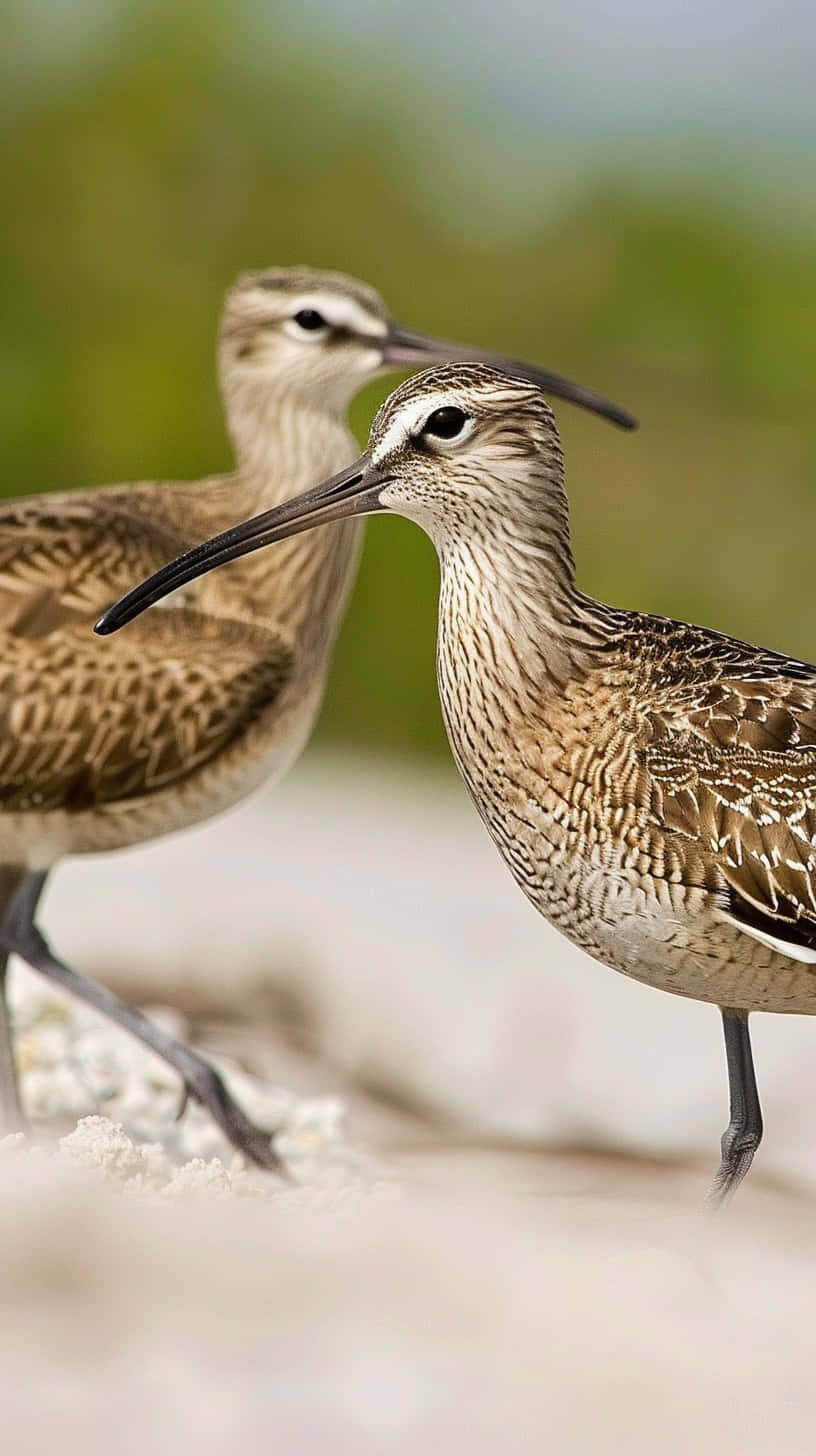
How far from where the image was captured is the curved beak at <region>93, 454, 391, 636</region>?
11.1ft

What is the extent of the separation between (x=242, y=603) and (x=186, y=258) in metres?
6.01

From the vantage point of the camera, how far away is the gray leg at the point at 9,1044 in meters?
4.46

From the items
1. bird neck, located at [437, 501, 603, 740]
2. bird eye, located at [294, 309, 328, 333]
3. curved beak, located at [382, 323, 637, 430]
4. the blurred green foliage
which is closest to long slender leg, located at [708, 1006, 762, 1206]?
bird neck, located at [437, 501, 603, 740]

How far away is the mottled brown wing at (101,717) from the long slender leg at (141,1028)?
1.05 feet

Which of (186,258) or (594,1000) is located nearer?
(594,1000)

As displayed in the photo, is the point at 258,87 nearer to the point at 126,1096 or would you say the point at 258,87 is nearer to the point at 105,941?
the point at 105,941

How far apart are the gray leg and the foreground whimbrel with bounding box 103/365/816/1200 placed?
1278 mm

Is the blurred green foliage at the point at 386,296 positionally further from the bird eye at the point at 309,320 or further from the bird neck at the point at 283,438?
the bird eye at the point at 309,320

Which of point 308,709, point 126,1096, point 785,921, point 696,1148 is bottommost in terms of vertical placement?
point 126,1096

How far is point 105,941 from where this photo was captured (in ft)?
19.2

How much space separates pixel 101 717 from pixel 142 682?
0.11 meters

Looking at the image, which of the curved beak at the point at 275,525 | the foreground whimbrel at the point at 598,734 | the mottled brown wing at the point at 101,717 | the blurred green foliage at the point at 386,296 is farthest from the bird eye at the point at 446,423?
the blurred green foliage at the point at 386,296

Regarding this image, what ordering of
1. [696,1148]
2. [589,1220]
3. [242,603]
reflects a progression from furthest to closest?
1. [696,1148]
2. [242,603]
3. [589,1220]

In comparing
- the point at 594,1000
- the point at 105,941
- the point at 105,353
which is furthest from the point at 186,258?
the point at 594,1000
